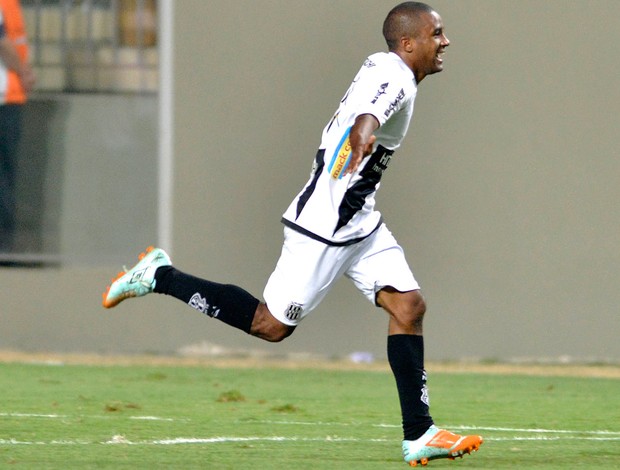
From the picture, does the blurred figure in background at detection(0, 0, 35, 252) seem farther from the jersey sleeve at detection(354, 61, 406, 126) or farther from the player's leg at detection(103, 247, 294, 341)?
the jersey sleeve at detection(354, 61, 406, 126)

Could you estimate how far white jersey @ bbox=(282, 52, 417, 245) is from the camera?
19.6 ft

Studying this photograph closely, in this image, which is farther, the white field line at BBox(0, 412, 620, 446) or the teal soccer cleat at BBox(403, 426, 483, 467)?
the white field line at BBox(0, 412, 620, 446)

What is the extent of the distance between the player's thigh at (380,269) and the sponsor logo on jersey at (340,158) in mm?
377

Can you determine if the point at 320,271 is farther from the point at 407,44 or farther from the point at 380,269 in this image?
the point at 407,44

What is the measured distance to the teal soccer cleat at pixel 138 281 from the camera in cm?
658

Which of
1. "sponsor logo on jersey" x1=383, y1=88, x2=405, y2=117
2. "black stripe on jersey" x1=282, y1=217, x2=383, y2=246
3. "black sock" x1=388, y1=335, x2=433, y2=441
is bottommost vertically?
"black sock" x1=388, y1=335, x2=433, y2=441

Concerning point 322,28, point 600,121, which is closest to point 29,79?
point 322,28

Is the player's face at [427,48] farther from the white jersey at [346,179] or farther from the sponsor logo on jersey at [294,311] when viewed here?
the sponsor logo on jersey at [294,311]

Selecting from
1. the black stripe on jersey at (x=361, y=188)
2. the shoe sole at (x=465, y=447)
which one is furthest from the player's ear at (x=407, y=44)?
the shoe sole at (x=465, y=447)

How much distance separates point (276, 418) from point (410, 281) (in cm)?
174

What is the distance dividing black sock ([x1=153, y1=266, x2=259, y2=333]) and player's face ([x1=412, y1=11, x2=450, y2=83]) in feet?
4.34

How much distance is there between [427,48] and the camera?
6078 millimetres

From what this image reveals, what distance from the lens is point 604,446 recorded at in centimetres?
646

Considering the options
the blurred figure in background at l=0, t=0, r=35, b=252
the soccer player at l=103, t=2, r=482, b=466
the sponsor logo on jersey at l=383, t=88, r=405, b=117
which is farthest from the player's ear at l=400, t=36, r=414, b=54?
the blurred figure in background at l=0, t=0, r=35, b=252
